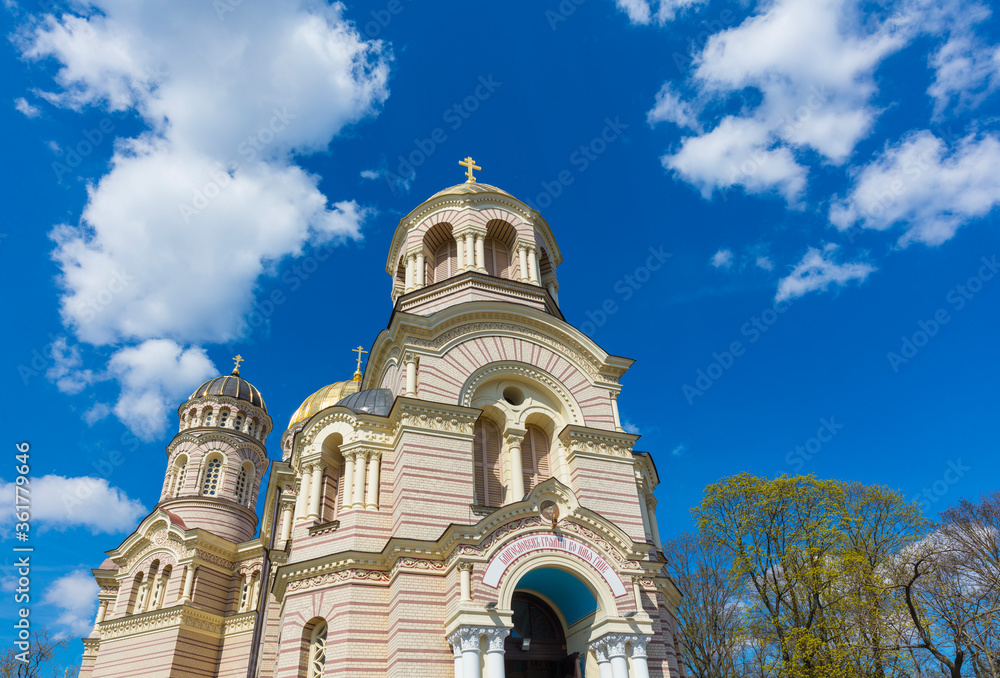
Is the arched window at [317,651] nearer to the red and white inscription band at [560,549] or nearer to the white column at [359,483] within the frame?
the white column at [359,483]

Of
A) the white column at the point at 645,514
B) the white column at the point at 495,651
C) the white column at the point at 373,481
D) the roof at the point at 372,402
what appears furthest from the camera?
the white column at the point at 645,514

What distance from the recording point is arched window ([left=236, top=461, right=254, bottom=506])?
33.6 meters

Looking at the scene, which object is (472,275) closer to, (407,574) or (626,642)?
(407,574)

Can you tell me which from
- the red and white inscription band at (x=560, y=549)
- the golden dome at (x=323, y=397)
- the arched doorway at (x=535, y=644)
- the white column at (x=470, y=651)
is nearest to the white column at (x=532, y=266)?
the red and white inscription band at (x=560, y=549)

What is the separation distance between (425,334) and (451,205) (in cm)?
753

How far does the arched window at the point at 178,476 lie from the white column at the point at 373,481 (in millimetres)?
20686

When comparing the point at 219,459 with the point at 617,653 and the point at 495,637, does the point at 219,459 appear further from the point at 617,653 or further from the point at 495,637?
the point at 617,653

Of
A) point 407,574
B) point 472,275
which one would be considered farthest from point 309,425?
point 472,275

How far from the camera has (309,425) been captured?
Answer: 708 inches

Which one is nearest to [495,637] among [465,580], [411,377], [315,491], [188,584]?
[465,580]

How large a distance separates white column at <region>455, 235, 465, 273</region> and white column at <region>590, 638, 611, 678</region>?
41.9 ft

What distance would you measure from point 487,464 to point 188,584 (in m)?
18.1

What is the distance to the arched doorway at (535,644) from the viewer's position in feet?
48.8

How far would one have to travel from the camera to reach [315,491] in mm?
16984
